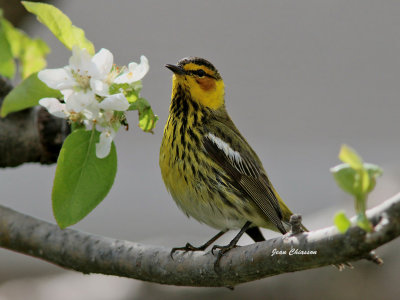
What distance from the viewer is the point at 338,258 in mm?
1496

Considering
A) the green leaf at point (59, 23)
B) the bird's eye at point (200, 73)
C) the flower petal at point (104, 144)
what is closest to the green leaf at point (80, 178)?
the flower petal at point (104, 144)

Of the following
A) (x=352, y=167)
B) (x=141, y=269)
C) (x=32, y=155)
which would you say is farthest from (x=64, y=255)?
(x=352, y=167)

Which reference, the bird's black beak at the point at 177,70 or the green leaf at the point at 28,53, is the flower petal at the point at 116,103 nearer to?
the green leaf at the point at 28,53

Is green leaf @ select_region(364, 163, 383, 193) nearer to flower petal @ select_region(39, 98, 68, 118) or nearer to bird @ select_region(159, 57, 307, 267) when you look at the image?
flower petal @ select_region(39, 98, 68, 118)

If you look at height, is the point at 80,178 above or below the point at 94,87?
below

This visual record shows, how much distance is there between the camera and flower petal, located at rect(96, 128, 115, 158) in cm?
169

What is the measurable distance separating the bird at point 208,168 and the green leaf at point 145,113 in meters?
1.14

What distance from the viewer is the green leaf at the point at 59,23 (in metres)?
1.68

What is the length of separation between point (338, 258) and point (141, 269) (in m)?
0.98

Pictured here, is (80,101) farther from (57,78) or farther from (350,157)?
(350,157)

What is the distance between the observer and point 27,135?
298 centimetres

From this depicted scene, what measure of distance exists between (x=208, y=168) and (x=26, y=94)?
1.44 metres

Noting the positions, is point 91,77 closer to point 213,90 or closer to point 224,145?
point 224,145

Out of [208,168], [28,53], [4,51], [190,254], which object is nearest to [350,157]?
[190,254]
